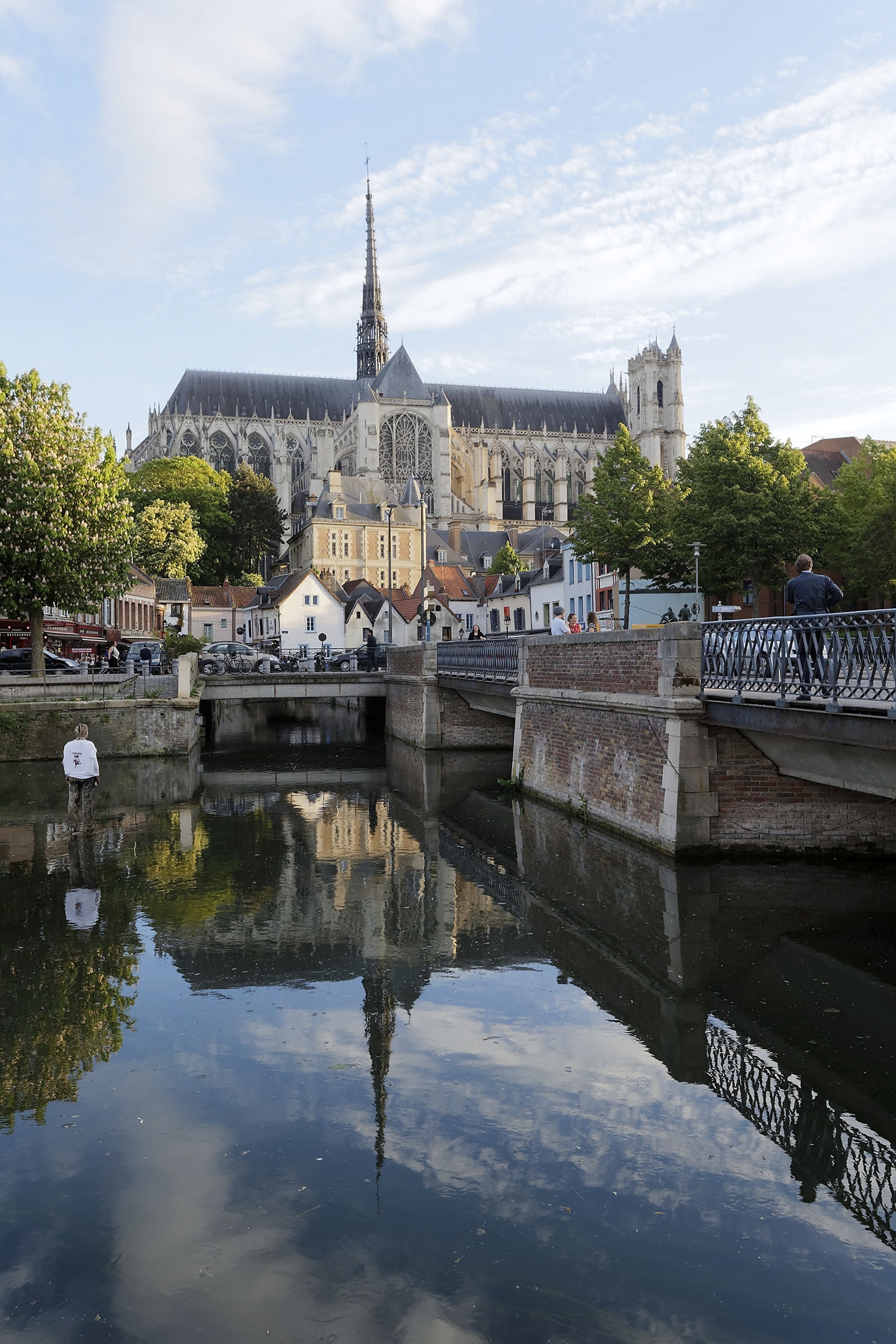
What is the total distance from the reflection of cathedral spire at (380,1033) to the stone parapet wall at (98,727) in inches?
883

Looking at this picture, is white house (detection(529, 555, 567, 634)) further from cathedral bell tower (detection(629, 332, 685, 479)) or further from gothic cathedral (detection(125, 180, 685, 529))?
cathedral bell tower (detection(629, 332, 685, 479))

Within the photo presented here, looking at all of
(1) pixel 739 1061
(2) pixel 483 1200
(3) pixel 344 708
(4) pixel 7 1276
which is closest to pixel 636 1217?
(2) pixel 483 1200

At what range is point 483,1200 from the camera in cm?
634

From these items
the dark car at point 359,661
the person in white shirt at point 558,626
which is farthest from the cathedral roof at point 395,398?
the person in white shirt at point 558,626

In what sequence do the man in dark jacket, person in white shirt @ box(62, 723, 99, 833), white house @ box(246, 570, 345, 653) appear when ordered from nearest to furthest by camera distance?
the man in dark jacket → person in white shirt @ box(62, 723, 99, 833) → white house @ box(246, 570, 345, 653)

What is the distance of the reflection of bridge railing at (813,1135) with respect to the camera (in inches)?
254

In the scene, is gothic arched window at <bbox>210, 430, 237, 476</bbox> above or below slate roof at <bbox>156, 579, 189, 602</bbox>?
above

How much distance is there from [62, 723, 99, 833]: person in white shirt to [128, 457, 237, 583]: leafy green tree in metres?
63.0

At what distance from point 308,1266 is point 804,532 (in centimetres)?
3676

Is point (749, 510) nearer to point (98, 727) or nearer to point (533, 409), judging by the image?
point (98, 727)

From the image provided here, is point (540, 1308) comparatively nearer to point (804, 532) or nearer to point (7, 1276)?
point (7, 1276)

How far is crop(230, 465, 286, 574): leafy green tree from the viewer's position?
89.0 metres

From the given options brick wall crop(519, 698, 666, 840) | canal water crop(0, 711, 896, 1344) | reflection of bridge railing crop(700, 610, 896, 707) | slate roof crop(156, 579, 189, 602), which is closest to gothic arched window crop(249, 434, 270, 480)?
slate roof crop(156, 579, 189, 602)

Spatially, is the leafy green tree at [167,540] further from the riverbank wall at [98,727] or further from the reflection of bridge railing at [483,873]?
the reflection of bridge railing at [483,873]
